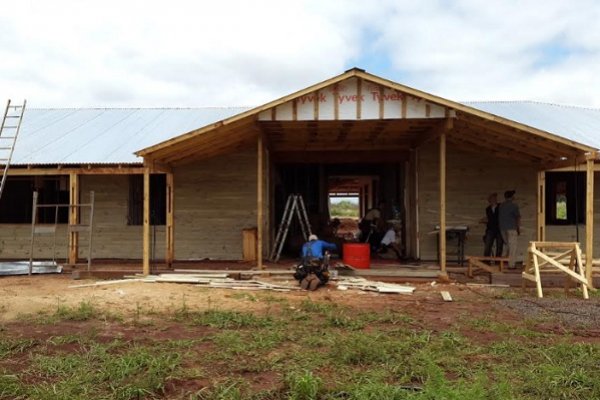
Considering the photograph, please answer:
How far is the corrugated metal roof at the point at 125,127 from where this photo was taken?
1400 cm

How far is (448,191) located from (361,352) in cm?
952

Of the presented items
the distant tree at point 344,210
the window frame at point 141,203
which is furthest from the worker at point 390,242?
the distant tree at point 344,210

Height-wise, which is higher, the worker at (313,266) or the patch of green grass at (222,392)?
the worker at (313,266)

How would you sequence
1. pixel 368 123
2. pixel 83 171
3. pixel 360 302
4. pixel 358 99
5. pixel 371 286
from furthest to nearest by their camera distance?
pixel 83 171 → pixel 368 123 → pixel 358 99 → pixel 371 286 → pixel 360 302

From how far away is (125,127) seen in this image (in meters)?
16.7

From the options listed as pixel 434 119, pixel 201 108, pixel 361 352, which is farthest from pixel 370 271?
pixel 201 108

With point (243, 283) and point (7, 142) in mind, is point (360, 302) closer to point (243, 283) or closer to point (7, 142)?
point (243, 283)

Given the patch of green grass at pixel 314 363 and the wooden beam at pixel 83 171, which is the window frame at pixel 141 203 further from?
the patch of green grass at pixel 314 363

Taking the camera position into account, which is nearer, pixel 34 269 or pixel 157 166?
pixel 157 166

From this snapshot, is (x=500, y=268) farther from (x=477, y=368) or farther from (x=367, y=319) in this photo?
(x=477, y=368)

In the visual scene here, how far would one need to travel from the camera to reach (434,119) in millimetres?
11273

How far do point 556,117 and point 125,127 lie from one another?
1397 cm

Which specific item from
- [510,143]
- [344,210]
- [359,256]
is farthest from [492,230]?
[344,210]

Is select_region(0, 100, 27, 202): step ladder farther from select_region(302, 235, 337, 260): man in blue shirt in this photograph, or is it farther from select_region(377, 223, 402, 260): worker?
select_region(377, 223, 402, 260): worker
